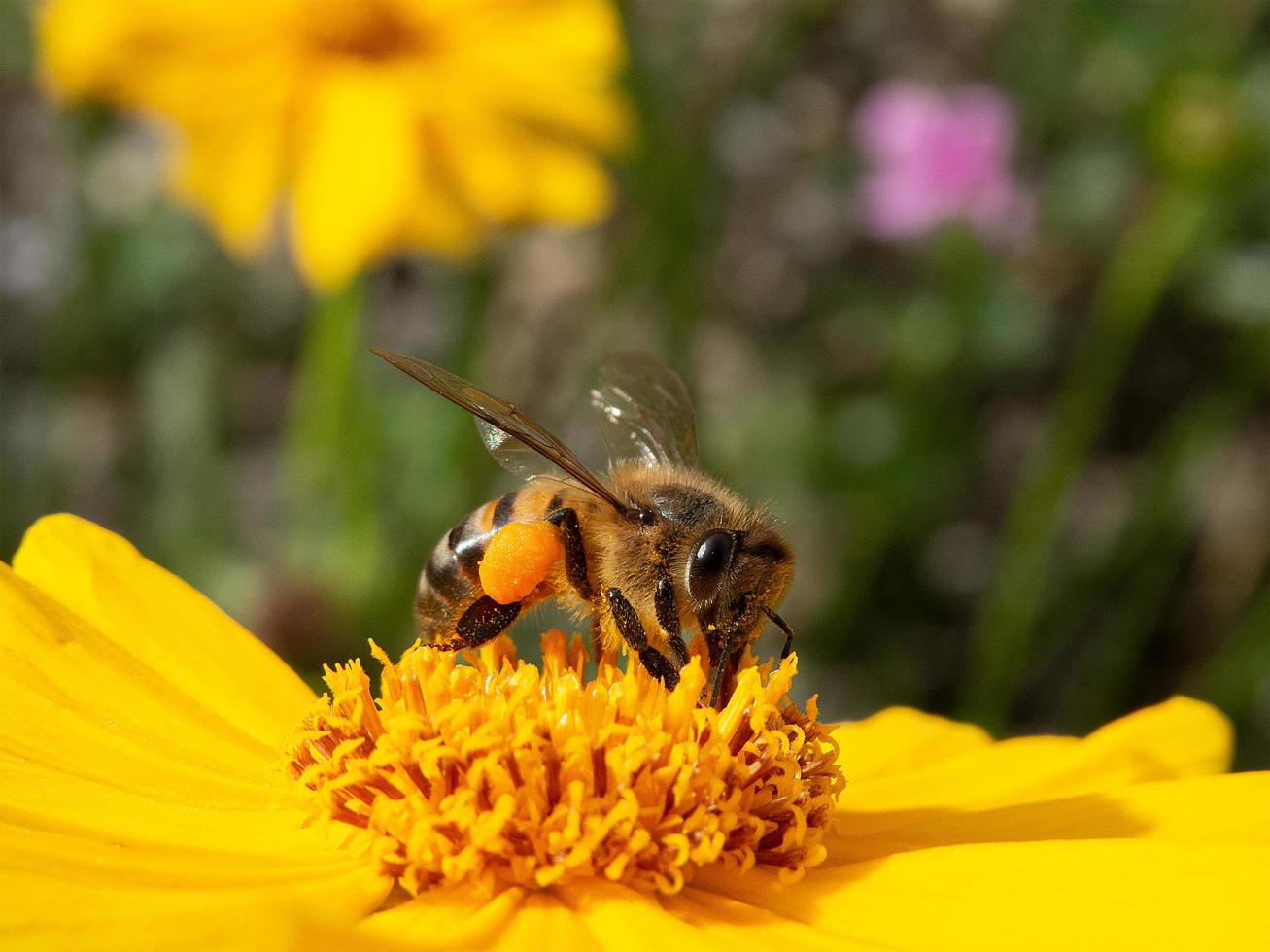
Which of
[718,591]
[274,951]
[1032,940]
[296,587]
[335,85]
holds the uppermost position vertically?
[335,85]

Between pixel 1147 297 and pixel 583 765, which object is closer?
pixel 583 765

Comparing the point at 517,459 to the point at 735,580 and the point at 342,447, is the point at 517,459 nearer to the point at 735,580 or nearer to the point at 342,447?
the point at 735,580

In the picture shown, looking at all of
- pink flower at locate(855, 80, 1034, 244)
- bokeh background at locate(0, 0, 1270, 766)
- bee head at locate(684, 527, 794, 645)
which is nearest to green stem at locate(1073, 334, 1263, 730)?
bokeh background at locate(0, 0, 1270, 766)

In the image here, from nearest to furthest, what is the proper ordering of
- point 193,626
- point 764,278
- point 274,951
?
point 274,951 < point 193,626 < point 764,278

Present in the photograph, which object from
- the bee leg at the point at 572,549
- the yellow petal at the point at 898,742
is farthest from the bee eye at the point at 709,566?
the yellow petal at the point at 898,742

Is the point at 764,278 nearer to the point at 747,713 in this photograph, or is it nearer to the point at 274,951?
the point at 747,713

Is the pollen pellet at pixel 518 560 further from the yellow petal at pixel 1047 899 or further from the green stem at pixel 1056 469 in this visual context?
the green stem at pixel 1056 469

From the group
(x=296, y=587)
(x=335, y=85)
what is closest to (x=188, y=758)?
(x=296, y=587)

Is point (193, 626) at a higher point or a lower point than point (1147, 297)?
lower
